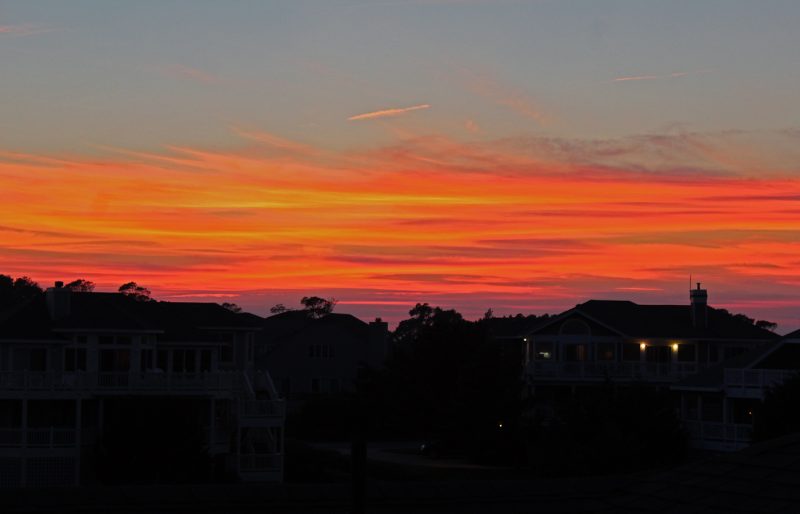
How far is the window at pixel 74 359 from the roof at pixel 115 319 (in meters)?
0.98

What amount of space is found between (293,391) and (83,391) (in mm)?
55611

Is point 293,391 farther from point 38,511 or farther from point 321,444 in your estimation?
point 38,511

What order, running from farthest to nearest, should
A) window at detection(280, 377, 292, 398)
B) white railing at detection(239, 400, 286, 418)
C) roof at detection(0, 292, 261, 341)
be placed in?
window at detection(280, 377, 292, 398) → roof at detection(0, 292, 261, 341) → white railing at detection(239, 400, 286, 418)

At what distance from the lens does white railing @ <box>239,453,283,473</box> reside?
59.1 m

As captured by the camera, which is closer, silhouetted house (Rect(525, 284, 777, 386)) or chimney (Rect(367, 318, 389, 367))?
silhouetted house (Rect(525, 284, 777, 386))

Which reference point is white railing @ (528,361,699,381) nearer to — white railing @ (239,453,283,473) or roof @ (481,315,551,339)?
roof @ (481,315,551,339)

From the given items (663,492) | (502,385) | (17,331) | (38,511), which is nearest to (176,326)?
(17,331)

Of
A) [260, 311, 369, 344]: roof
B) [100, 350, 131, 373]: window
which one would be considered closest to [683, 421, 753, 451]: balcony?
[100, 350, 131, 373]: window

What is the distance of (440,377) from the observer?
83.1 metres

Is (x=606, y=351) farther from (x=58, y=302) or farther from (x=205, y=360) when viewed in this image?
(x=58, y=302)

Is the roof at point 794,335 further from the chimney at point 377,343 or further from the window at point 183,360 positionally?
the chimney at point 377,343

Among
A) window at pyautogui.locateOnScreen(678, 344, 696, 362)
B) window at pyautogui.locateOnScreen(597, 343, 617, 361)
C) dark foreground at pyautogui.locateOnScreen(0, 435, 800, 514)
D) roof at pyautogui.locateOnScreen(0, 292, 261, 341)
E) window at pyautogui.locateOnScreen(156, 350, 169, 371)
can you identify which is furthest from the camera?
window at pyautogui.locateOnScreen(678, 344, 696, 362)

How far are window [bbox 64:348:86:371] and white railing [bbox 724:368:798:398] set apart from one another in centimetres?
3383

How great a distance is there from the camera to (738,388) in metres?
67.3
